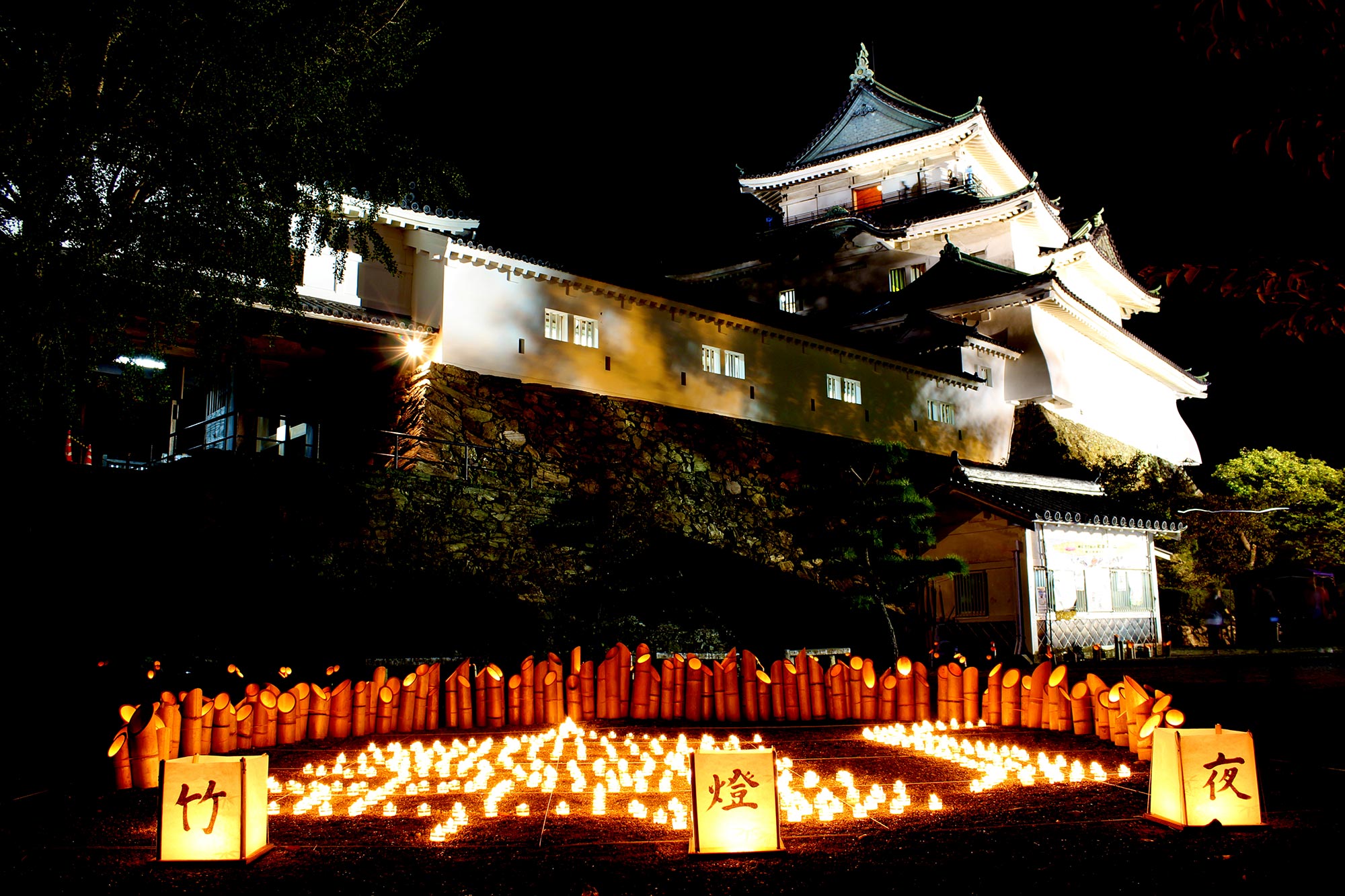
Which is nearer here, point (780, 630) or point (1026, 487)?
point (780, 630)

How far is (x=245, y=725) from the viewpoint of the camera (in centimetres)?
826

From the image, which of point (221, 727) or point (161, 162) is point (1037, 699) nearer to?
point (221, 727)

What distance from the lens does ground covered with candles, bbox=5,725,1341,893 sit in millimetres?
4262

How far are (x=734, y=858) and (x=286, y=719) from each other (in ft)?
18.8

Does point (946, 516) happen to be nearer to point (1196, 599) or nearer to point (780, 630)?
point (780, 630)

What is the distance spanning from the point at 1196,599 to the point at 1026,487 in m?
7.03

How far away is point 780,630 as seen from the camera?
59.9 ft

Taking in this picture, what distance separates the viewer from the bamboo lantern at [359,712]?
9.24m

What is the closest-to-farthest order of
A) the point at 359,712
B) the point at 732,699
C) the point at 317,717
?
the point at 317,717, the point at 359,712, the point at 732,699

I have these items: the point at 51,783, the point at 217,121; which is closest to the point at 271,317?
the point at 217,121

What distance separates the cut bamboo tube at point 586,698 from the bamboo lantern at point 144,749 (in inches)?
176

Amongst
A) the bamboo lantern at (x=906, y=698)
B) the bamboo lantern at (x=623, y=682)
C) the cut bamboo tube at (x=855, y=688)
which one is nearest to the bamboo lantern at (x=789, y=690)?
the cut bamboo tube at (x=855, y=688)

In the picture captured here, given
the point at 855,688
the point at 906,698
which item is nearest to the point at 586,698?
the point at 855,688

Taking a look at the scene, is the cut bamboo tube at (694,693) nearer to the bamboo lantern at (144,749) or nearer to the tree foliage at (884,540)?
the bamboo lantern at (144,749)
